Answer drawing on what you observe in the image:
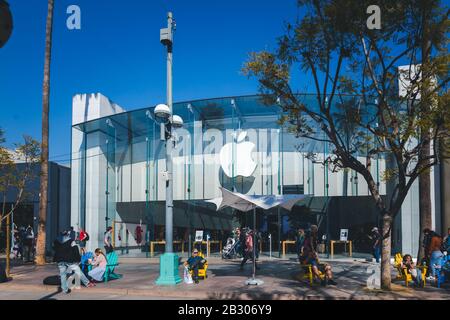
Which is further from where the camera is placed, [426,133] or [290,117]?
[290,117]

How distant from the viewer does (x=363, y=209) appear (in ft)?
79.5

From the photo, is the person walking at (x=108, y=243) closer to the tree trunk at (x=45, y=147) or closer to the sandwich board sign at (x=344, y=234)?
the tree trunk at (x=45, y=147)

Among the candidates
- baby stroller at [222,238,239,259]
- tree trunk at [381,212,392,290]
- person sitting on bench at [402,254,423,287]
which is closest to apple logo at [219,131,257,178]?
baby stroller at [222,238,239,259]

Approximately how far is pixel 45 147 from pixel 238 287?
446 inches

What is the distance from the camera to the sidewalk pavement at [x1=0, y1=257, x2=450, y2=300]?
11.8m

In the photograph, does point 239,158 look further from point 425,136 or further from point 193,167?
point 425,136

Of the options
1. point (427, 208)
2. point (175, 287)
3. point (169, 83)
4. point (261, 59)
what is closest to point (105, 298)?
point (175, 287)

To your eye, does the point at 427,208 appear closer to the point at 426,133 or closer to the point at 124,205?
the point at 426,133

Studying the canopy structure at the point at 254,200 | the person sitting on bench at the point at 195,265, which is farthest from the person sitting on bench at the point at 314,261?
the person sitting on bench at the point at 195,265

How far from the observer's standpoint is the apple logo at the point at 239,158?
24.2 meters

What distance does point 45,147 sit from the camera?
803 inches

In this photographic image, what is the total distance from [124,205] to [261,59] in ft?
50.6

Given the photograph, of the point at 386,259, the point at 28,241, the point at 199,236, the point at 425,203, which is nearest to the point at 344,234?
the point at 199,236

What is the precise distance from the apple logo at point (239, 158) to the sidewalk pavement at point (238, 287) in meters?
7.07
